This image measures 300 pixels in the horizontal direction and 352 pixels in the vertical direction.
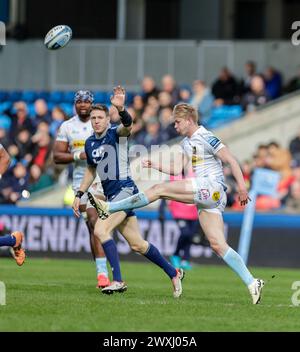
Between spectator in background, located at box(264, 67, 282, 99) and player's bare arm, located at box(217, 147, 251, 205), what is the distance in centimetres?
1449

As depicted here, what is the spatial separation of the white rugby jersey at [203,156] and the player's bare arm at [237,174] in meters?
0.20

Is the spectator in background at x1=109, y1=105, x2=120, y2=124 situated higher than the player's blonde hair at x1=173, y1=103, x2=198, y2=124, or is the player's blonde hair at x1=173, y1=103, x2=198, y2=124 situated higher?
the spectator in background at x1=109, y1=105, x2=120, y2=124

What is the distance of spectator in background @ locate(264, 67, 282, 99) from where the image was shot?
27891 mm

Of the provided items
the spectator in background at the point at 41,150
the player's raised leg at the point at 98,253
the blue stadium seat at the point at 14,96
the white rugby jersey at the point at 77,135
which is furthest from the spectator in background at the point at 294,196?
the blue stadium seat at the point at 14,96

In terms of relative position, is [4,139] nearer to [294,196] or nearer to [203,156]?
[294,196]

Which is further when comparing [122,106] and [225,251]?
[122,106]

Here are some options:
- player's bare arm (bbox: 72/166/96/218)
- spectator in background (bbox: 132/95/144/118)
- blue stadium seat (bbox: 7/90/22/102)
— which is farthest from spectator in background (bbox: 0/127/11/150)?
player's bare arm (bbox: 72/166/96/218)

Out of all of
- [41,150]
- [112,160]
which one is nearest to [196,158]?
[112,160]

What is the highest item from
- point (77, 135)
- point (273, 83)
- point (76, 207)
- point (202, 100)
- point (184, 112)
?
point (273, 83)

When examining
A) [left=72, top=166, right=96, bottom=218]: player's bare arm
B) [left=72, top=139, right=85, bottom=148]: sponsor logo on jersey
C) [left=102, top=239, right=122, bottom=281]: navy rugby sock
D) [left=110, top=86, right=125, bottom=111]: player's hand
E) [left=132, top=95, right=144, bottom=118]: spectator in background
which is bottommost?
[left=102, top=239, right=122, bottom=281]: navy rugby sock

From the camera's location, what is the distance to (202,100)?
27.2 m

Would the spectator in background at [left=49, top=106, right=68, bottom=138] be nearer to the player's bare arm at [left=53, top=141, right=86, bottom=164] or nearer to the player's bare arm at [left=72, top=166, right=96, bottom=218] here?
the player's bare arm at [left=53, top=141, right=86, bottom=164]

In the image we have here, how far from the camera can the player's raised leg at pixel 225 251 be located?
44.1ft

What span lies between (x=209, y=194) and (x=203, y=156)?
521mm
